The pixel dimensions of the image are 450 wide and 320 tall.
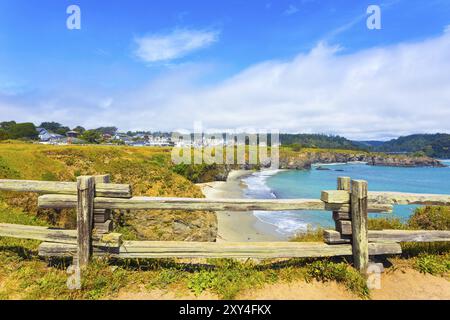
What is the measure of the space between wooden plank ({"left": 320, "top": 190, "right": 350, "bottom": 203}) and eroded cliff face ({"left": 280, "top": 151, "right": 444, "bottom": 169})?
10476 cm

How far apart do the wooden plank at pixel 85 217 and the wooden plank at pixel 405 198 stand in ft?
17.9

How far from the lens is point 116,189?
4844mm

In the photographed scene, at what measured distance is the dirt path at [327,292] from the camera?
4340mm

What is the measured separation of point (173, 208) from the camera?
4844mm

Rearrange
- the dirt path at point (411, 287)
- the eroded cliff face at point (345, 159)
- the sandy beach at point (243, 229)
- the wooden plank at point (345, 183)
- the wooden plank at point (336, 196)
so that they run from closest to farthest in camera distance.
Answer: the dirt path at point (411, 287)
the wooden plank at point (336, 196)
the wooden plank at point (345, 183)
the sandy beach at point (243, 229)
the eroded cliff face at point (345, 159)

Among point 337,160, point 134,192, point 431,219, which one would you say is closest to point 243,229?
point 134,192

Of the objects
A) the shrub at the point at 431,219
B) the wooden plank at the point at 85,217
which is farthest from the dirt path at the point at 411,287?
the wooden plank at the point at 85,217

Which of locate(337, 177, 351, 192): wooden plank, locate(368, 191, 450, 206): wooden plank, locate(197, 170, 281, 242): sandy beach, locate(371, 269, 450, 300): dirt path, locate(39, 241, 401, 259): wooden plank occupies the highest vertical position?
locate(337, 177, 351, 192): wooden plank

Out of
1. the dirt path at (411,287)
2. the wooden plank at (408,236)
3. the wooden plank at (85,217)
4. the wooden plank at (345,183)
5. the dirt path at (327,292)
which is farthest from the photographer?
the wooden plank at (408,236)

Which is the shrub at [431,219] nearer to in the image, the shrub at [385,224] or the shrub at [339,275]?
the shrub at [385,224]

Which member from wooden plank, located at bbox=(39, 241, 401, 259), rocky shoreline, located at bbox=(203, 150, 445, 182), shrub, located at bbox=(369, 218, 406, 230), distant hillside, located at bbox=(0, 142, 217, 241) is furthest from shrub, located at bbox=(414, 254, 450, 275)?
rocky shoreline, located at bbox=(203, 150, 445, 182)

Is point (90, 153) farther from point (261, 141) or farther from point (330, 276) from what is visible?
point (261, 141)

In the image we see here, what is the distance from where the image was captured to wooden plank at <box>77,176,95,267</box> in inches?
184

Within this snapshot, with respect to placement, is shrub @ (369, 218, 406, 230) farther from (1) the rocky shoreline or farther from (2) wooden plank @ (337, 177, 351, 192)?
(1) the rocky shoreline
